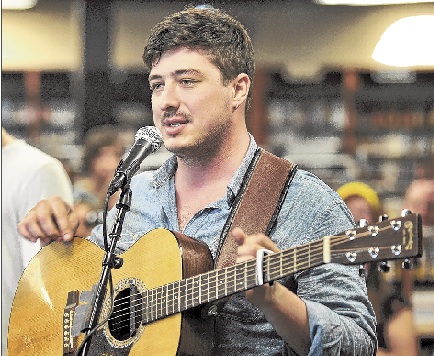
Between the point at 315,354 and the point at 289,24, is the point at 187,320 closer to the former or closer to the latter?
the point at 315,354

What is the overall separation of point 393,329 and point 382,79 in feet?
2.40

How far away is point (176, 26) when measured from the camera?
2088 millimetres

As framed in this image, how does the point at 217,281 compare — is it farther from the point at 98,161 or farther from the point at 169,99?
the point at 98,161

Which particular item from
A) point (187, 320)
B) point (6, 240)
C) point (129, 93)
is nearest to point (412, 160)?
point (129, 93)

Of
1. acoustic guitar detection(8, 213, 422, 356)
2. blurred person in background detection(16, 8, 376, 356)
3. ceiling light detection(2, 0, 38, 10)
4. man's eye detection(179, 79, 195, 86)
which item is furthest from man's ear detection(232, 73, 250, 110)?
ceiling light detection(2, 0, 38, 10)

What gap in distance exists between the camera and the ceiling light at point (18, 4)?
2906 mm

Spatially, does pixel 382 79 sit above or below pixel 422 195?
above

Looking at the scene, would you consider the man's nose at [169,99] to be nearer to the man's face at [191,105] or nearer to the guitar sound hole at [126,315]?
the man's face at [191,105]

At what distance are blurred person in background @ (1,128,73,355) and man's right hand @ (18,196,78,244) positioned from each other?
437 millimetres

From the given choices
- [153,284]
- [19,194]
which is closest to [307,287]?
[153,284]

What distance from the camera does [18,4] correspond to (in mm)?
2918

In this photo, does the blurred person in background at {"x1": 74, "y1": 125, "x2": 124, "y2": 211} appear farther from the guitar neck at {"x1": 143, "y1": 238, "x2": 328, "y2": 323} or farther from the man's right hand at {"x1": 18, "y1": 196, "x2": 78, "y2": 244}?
the guitar neck at {"x1": 143, "y1": 238, "x2": 328, "y2": 323}

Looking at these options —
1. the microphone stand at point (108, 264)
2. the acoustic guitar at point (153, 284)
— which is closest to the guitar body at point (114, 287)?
the acoustic guitar at point (153, 284)

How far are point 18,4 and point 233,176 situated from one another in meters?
1.27
